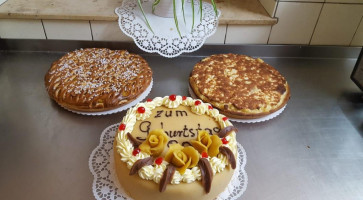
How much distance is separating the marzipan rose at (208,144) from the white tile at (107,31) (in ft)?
2.41

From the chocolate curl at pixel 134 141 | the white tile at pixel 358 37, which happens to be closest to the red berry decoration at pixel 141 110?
the chocolate curl at pixel 134 141

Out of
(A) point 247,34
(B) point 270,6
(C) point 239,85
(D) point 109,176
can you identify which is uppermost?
(B) point 270,6

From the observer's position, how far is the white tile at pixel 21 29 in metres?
1.31

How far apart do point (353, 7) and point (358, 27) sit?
12cm

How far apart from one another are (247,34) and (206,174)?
0.83 meters

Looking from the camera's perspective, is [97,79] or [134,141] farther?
[97,79]

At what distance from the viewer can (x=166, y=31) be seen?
1228 mm

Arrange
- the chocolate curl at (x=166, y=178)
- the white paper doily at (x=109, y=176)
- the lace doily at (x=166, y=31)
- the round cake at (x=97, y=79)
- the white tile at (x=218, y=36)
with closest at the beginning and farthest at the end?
the chocolate curl at (x=166, y=178) → the white paper doily at (x=109, y=176) → the round cake at (x=97, y=79) → the lace doily at (x=166, y=31) → the white tile at (x=218, y=36)

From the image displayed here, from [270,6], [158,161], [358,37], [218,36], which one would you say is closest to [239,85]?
[218,36]

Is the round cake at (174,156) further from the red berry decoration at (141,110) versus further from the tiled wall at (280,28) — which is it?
the tiled wall at (280,28)

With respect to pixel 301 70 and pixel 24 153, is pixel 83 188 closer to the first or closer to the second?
pixel 24 153

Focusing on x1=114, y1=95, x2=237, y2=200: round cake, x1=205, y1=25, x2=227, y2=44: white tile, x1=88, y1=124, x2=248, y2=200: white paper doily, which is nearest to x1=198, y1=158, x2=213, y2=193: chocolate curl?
x1=114, y1=95, x2=237, y2=200: round cake

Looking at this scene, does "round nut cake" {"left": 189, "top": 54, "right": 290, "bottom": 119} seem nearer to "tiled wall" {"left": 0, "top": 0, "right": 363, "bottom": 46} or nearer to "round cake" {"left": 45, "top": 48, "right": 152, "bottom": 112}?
"tiled wall" {"left": 0, "top": 0, "right": 363, "bottom": 46}

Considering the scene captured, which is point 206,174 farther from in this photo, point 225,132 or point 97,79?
point 97,79
